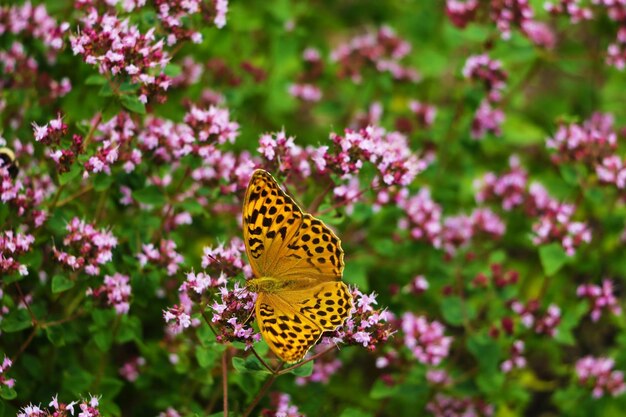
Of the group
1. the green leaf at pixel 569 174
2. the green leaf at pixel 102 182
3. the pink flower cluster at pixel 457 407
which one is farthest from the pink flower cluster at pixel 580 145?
the green leaf at pixel 102 182

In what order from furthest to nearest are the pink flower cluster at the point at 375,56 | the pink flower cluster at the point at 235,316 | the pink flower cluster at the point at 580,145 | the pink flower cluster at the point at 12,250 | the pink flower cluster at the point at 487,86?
the pink flower cluster at the point at 375,56 → the pink flower cluster at the point at 487,86 → the pink flower cluster at the point at 580,145 → the pink flower cluster at the point at 12,250 → the pink flower cluster at the point at 235,316

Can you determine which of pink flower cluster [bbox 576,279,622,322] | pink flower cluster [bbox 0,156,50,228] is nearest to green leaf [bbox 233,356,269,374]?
pink flower cluster [bbox 0,156,50,228]

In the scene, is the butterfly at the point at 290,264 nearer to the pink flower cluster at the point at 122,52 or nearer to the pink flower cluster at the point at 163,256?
the pink flower cluster at the point at 163,256

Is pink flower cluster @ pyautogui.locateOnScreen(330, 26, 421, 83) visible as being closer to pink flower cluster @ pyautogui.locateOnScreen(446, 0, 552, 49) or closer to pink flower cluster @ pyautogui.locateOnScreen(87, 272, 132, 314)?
pink flower cluster @ pyautogui.locateOnScreen(446, 0, 552, 49)

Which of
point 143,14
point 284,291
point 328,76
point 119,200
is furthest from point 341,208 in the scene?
point 328,76

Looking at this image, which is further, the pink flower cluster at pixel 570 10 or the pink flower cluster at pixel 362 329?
the pink flower cluster at pixel 570 10

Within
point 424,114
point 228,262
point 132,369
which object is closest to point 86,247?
point 228,262

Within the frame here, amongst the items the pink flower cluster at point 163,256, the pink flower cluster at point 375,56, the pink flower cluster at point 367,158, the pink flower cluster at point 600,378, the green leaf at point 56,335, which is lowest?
the green leaf at point 56,335
